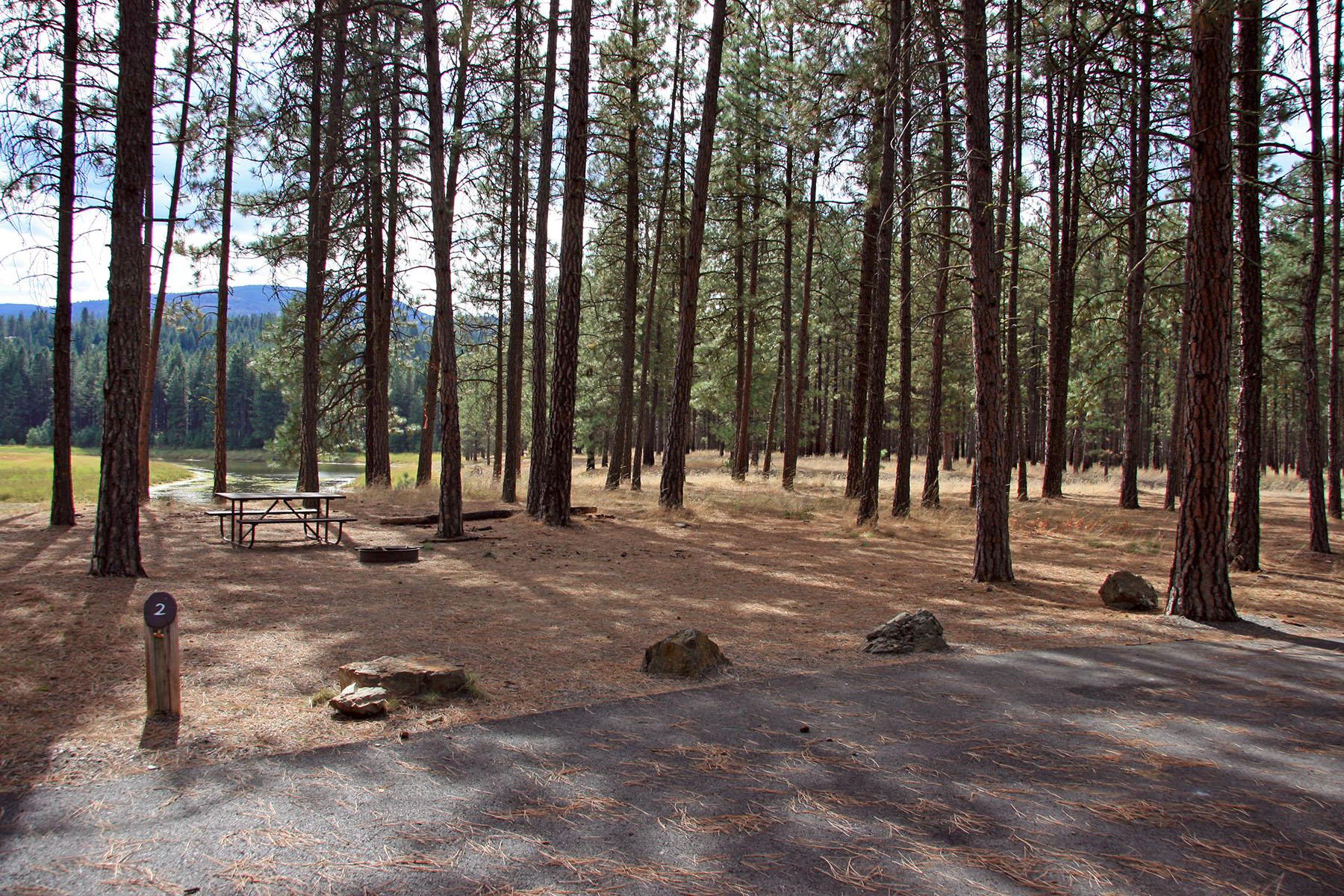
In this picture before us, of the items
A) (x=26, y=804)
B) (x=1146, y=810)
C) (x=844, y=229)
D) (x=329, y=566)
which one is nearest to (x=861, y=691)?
(x=1146, y=810)

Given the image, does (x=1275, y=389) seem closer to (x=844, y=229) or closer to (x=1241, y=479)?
(x=844, y=229)

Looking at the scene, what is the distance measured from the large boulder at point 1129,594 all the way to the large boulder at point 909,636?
317 cm

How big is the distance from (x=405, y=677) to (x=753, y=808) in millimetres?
2382

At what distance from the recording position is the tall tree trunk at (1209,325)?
7203 mm

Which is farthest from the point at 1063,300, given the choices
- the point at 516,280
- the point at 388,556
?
the point at 388,556

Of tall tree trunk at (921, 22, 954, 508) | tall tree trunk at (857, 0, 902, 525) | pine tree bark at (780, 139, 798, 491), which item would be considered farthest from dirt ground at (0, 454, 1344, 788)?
pine tree bark at (780, 139, 798, 491)

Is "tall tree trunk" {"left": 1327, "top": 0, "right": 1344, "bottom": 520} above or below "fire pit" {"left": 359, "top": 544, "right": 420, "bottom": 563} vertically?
above

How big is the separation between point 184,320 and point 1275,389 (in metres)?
45.3

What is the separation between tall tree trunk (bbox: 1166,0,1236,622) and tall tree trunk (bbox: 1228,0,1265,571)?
11.6 feet

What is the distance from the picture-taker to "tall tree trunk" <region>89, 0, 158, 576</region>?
7633 millimetres

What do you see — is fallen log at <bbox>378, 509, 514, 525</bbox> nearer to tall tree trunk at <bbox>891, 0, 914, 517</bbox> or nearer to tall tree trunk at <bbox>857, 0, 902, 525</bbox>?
tall tree trunk at <bbox>857, 0, 902, 525</bbox>

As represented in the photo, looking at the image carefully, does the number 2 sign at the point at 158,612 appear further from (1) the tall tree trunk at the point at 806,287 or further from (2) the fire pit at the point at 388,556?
(1) the tall tree trunk at the point at 806,287

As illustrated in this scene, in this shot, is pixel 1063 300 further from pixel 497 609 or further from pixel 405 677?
pixel 405 677

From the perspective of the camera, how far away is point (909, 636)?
20.1 ft
